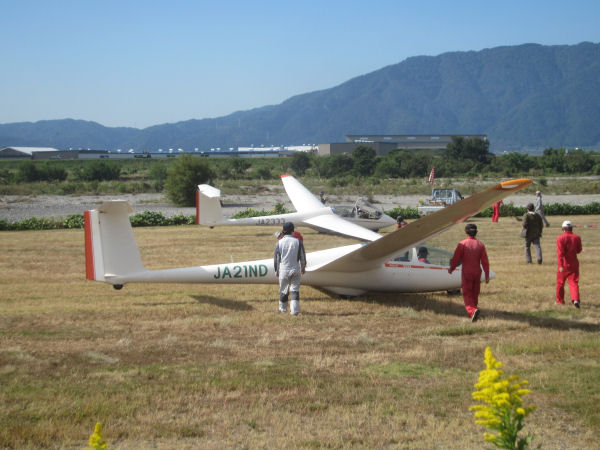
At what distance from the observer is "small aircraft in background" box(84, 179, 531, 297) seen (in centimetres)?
1070

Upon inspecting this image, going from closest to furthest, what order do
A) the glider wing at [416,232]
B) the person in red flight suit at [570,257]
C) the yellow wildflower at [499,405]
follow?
the yellow wildflower at [499,405]
the glider wing at [416,232]
the person in red flight suit at [570,257]

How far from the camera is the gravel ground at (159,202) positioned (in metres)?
42.3

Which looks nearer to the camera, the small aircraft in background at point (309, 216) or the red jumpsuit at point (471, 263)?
the red jumpsuit at point (471, 263)

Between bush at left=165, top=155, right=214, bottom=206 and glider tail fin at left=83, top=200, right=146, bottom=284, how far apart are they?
108ft

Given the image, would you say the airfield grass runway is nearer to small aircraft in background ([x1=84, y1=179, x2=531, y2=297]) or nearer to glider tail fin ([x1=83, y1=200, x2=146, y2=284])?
small aircraft in background ([x1=84, y1=179, x2=531, y2=297])

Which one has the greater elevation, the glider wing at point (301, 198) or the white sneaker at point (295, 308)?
the glider wing at point (301, 198)

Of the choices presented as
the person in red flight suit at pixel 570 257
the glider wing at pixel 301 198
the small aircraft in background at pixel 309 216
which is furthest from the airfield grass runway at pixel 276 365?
the glider wing at pixel 301 198

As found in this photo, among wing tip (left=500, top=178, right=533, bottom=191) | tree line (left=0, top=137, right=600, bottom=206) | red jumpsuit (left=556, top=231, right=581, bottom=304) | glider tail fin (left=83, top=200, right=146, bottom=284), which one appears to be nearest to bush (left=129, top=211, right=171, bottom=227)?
glider tail fin (left=83, top=200, right=146, bottom=284)

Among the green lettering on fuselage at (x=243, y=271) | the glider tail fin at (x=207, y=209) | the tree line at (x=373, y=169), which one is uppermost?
the tree line at (x=373, y=169)

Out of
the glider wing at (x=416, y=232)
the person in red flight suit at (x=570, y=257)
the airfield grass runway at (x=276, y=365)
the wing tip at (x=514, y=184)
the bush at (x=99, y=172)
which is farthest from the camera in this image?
the bush at (x=99, y=172)

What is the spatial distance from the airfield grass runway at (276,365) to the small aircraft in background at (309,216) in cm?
944

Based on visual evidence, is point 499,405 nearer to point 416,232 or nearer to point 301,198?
point 416,232

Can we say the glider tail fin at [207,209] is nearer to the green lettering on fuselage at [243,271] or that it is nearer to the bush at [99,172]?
the green lettering on fuselage at [243,271]

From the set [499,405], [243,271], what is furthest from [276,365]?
[499,405]
